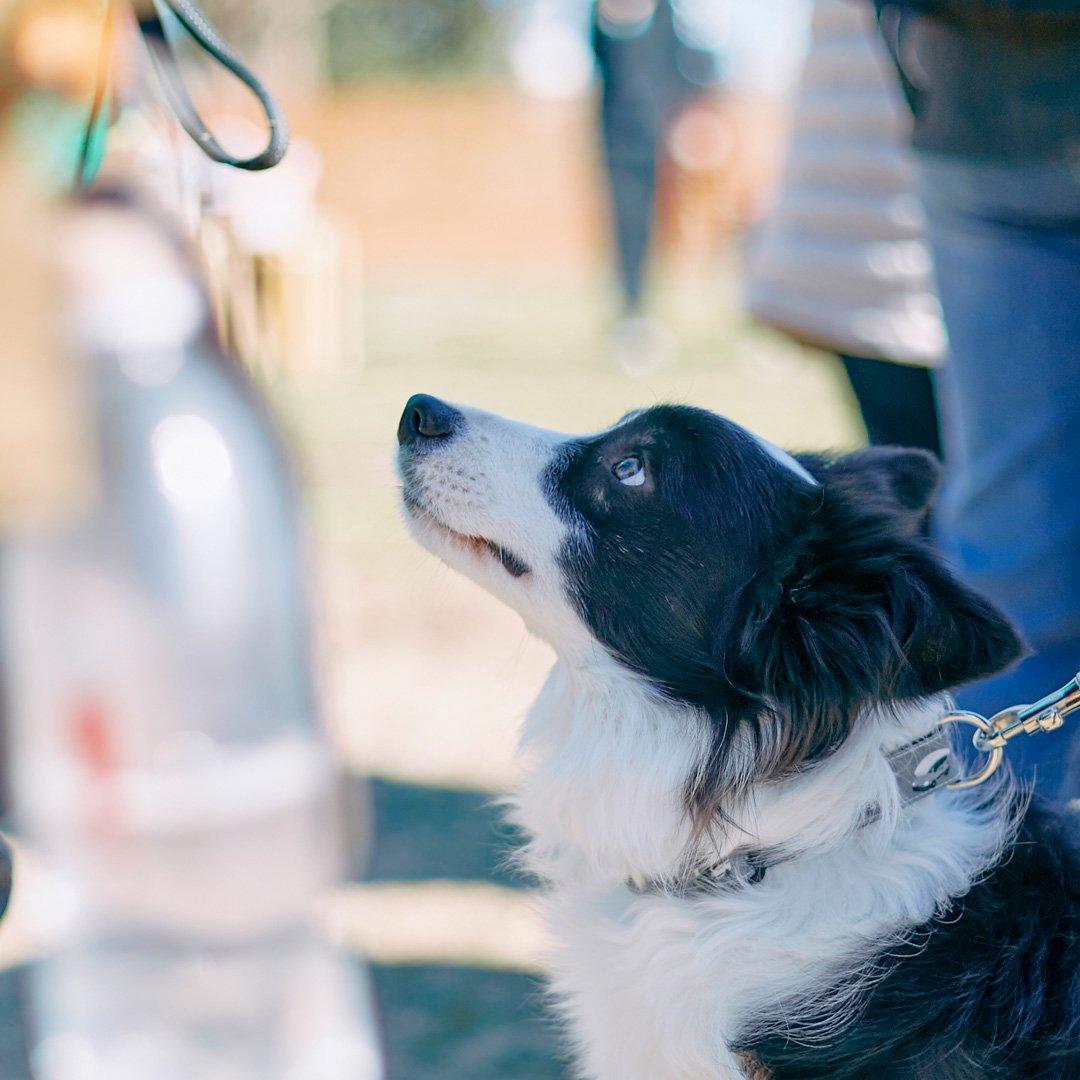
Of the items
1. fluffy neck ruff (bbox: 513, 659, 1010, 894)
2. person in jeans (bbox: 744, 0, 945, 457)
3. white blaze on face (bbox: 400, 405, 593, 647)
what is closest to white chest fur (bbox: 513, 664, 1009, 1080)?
fluffy neck ruff (bbox: 513, 659, 1010, 894)

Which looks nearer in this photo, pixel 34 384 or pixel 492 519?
pixel 492 519

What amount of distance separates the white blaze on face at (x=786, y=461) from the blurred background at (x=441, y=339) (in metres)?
0.20

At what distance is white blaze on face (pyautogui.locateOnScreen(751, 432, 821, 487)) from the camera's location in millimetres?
1896

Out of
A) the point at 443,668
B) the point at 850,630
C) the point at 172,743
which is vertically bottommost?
the point at 443,668

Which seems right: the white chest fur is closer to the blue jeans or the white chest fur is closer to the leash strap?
the blue jeans

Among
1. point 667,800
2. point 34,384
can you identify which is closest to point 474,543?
point 667,800

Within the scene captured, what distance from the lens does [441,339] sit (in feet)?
37.2

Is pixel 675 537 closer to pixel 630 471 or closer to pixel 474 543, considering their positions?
pixel 630 471

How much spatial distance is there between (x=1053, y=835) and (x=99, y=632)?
178 centimetres

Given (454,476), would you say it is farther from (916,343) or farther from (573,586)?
(916,343)

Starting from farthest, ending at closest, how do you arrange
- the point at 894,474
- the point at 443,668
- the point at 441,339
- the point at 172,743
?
the point at 441,339 < the point at 443,668 < the point at 172,743 < the point at 894,474

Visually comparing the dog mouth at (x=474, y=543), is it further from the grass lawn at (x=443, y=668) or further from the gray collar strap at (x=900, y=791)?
the gray collar strap at (x=900, y=791)

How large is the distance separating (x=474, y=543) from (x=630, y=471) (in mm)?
255

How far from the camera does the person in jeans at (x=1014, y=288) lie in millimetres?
2020
